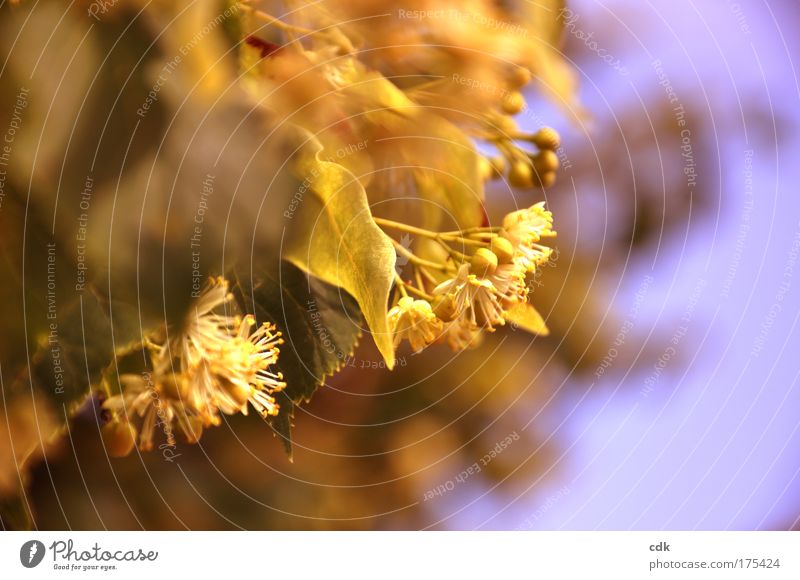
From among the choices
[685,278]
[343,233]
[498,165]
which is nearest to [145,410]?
[343,233]

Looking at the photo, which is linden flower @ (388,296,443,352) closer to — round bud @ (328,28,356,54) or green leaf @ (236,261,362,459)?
green leaf @ (236,261,362,459)

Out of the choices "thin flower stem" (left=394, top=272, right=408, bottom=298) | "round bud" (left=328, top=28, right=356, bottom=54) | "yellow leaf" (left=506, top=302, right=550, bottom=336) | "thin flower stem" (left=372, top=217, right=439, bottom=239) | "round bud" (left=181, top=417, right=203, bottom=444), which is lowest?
"round bud" (left=181, top=417, right=203, bottom=444)

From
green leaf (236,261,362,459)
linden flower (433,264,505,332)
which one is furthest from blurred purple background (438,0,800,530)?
green leaf (236,261,362,459)

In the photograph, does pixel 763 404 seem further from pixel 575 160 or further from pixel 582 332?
pixel 575 160

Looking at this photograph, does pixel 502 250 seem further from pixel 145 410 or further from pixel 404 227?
pixel 145 410

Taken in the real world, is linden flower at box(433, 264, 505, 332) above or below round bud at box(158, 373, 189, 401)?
above
